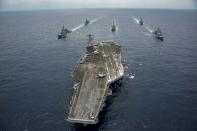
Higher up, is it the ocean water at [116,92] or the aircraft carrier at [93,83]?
the aircraft carrier at [93,83]

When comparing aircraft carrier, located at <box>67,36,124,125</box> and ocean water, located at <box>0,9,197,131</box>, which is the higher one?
aircraft carrier, located at <box>67,36,124,125</box>

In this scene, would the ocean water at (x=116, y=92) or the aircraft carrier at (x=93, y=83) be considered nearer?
the aircraft carrier at (x=93, y=83)

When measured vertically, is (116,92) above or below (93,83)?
below

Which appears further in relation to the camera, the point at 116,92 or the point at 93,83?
the point at 116,92

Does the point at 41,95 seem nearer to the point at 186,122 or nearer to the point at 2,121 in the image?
the point at 2,121

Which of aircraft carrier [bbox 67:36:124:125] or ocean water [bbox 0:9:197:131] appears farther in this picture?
ocean water [bbox 0:9:197:131]

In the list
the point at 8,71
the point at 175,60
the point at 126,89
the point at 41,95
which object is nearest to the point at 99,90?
the point at 126,89

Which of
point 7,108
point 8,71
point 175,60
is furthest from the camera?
point 175,60

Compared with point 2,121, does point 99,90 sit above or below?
above
